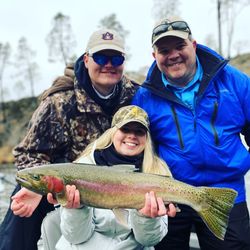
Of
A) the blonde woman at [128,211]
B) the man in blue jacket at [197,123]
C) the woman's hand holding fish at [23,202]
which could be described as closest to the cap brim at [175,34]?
the man in blue jacket at [197,123]

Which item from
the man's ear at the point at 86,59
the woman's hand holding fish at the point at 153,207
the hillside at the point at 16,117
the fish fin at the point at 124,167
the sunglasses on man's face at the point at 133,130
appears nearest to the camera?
the woman's hand holding fish at the point at 153,207

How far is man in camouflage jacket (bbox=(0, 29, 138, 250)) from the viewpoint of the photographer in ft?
14.5

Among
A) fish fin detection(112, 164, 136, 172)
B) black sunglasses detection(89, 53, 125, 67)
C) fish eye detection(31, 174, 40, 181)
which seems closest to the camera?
fish eye detection(31, 174, 40, 181)

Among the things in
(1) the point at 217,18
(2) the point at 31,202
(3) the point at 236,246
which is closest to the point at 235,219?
(3) the point at 236,246

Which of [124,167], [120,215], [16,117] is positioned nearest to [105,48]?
[124,167]

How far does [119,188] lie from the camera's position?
348cm

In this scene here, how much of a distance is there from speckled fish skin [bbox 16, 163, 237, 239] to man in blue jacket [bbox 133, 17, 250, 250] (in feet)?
1.68

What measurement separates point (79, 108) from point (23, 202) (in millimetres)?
1009

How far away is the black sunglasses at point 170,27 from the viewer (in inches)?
167

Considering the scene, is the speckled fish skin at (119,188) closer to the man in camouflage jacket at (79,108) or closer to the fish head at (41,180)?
the fish head at (41,180)

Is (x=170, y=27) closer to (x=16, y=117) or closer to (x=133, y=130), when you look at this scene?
(x=133, y=130)

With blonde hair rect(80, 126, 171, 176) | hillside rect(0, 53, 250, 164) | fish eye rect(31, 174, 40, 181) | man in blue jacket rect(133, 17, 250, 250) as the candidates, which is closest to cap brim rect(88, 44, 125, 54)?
man in blue jacket rect(133, 17, 250, 250)

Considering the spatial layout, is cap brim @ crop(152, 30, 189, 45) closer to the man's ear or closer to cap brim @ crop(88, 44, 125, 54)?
cap brim @ crop(88, 44, 125, 54)

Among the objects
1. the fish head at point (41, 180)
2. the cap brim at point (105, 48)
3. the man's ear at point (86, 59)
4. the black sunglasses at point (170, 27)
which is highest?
the black sunglasses at point (170, 27)
